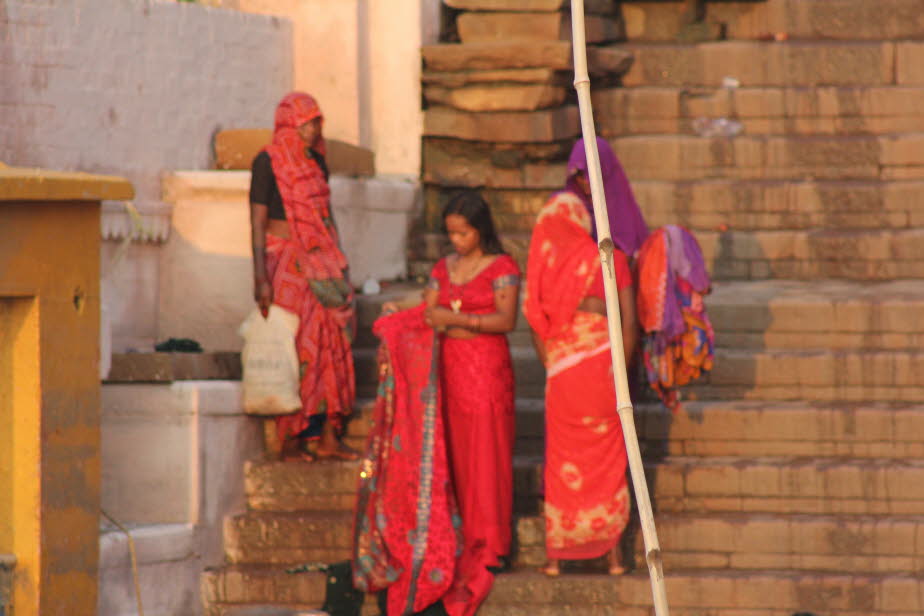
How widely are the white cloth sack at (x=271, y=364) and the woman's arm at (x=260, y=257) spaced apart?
0.05 metres

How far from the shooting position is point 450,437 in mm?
7617

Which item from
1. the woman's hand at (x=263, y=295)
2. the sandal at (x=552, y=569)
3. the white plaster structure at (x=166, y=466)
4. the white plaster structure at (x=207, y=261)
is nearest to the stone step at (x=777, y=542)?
the sandal at (x=552, y=569)

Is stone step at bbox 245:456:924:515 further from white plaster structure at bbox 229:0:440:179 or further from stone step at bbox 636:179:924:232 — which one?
A: white plaster structure at bbox 229:0:440:179

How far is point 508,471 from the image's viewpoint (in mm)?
7504

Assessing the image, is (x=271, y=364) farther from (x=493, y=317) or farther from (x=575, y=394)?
(x=575, y=394)

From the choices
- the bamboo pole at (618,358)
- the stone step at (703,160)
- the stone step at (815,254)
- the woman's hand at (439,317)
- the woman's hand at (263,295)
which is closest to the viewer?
the bamboo pole at (618,358)

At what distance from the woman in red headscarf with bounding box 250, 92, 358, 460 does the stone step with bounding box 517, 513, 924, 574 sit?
159 cm

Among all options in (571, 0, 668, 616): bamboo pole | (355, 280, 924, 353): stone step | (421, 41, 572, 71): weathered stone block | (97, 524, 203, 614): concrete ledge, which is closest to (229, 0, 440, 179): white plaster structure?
(421, 41, 572, 71): weathered stone block

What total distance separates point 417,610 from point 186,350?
1825 mm

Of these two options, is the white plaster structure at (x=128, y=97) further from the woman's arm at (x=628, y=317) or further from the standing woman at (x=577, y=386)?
the woman's arm at (x=628, y=317)

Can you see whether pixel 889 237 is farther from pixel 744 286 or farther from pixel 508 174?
pixel 508 174

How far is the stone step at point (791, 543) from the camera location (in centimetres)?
741

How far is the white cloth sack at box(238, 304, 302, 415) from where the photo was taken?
7965 millimetres

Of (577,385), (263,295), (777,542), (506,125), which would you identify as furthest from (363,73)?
(777,542)
